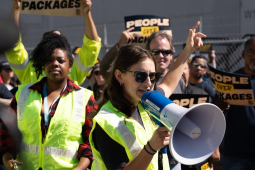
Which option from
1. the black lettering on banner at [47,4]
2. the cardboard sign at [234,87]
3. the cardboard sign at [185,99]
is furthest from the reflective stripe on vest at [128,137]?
the black lettering on banner at [47,4]

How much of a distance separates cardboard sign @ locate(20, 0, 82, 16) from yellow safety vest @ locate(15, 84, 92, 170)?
1.69m

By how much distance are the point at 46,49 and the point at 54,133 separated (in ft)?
2.44

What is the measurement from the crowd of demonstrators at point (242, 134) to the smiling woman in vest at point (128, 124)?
2.39 metres

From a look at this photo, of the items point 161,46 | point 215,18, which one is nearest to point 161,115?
point 161,46

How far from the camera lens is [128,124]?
200cm

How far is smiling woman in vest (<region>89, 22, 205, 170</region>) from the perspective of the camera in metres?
1.87

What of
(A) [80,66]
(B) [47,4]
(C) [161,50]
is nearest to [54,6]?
(B) [47,4]

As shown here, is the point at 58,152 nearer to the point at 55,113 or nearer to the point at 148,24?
the point at 55,113

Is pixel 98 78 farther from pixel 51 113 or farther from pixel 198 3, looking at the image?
pixel 198 3

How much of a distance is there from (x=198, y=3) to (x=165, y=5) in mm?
953

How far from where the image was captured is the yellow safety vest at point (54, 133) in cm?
279

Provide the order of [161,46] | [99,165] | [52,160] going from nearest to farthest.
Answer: [99,165]
[52,160]
[161,46]

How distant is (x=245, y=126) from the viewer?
4.30 metres

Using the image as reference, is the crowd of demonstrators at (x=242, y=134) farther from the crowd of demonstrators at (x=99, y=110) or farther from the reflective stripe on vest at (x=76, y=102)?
the reflective stripe on vest at (x=76, y=102)
